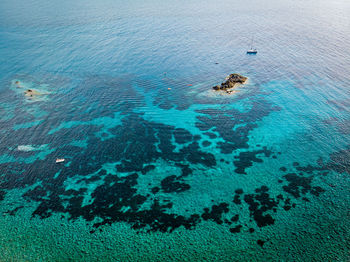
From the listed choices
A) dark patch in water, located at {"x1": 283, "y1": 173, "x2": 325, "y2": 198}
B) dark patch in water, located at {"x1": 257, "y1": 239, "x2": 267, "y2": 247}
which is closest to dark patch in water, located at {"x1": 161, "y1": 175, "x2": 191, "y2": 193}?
dark patch in water, located at {"x1": 257, "y1": 239, "x2": 267, "y2": 247}

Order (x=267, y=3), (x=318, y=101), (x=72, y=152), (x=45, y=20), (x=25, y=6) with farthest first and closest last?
(x=267, y=3) < (x=25, y=6) < (x=45, y=20) < (x=318, y=101) < (x=72, y=152)

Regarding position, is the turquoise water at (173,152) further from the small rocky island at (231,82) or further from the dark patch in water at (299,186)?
the small rocky island at (231,82)

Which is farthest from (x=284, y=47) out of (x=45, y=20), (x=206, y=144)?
(x=45, y=20)

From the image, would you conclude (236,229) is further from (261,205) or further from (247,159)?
(247,159)

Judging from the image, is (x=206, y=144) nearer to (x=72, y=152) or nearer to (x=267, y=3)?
(x=72, y=152)

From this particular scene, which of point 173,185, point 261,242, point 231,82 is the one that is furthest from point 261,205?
point 231,82
